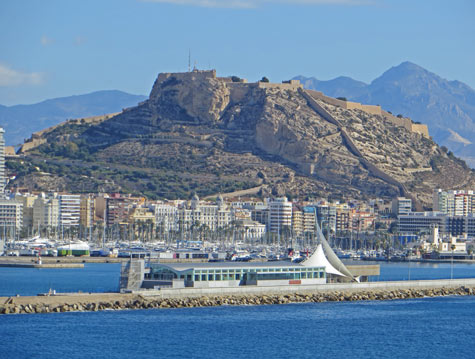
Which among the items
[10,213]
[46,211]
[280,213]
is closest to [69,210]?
[46,211]

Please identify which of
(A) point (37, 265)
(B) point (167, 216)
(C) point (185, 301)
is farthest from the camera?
(B) point (167, 216)

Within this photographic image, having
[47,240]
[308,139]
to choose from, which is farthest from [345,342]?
[308,139]

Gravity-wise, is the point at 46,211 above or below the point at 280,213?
below

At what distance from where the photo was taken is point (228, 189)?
16925cm

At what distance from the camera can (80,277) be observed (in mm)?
89062

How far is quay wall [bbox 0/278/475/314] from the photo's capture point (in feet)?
192

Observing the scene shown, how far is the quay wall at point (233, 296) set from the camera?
192 ft

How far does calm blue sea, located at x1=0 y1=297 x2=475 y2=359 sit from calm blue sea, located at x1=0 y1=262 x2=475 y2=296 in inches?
523

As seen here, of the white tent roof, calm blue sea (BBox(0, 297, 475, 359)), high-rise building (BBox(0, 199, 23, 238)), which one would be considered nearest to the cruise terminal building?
the white tent roof

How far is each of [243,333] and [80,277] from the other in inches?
1387

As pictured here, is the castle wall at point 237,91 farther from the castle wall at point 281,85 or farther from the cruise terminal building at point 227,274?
the cruise terminal building at point 227,274

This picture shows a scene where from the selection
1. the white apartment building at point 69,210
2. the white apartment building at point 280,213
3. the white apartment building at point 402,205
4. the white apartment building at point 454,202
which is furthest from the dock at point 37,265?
the white apartment building at point 454,202

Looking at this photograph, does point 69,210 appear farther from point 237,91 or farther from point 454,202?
point 454,202

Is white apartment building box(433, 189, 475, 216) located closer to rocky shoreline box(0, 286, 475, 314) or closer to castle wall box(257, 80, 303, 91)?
castle wall box(257, 80, 303, 91)
